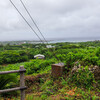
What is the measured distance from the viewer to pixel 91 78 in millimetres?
3367

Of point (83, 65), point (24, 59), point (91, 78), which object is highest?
point (83, 65)

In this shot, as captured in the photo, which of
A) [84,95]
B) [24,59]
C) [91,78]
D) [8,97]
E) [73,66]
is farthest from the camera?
[24,59]

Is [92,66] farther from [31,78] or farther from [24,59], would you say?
[24,59]

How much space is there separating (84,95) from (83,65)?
1.27 meters

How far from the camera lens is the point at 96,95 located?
283 cm

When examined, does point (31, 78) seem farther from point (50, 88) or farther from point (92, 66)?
point (92, 66)

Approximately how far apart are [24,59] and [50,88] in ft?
67.7

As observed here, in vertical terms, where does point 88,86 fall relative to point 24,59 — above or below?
above

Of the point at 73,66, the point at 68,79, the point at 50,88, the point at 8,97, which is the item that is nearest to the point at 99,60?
the point at 73,66

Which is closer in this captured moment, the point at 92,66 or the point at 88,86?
the point at 88,86

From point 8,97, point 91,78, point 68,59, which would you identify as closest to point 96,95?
point 91,78

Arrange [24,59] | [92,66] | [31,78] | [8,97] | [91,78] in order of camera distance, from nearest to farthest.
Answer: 1. [8,97]
2. [91,78]
3. [92,66]
4. [31,78]
5. [24,59]

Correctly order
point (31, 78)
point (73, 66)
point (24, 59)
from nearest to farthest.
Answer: point (73, 66)
point (31, 78)
point (24, 59)

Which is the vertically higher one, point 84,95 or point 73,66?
point 73,66
